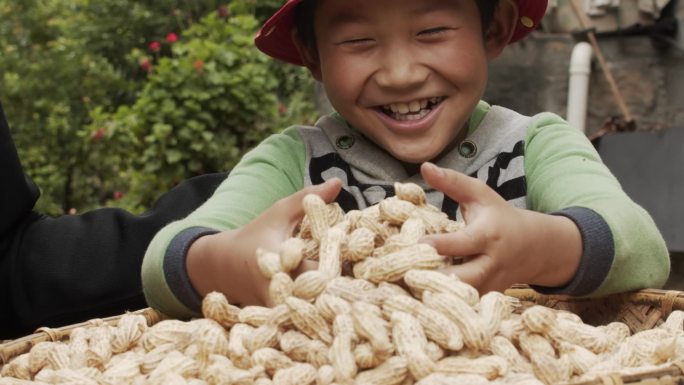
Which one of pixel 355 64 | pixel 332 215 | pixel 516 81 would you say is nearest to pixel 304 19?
pixel 355 64

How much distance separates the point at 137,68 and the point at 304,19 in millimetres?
4760

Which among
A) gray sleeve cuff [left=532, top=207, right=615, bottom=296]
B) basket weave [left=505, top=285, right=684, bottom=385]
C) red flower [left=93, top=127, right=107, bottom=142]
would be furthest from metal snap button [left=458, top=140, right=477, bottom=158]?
red flower [left=93, top=127, right=107, bottom=142]

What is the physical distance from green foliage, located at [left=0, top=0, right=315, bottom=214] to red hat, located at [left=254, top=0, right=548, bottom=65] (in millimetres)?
2284

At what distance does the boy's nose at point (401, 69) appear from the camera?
1453 mm

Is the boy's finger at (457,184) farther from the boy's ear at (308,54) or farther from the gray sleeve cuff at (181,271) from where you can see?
the boy's ear at (308,54)

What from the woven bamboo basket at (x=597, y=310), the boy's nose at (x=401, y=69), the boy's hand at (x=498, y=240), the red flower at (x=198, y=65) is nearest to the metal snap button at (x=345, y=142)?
the boy's nose at (x=401, y=69)

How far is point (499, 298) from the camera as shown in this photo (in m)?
1.04

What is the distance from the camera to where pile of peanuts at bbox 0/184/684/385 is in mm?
948

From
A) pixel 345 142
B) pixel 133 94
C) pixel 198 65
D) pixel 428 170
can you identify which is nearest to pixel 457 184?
pixel 428 170

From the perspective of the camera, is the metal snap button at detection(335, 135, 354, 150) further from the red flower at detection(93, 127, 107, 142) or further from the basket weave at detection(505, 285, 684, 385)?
the red flower at detection(93, 127, 107, 142)

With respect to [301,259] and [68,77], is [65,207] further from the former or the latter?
[301,259]

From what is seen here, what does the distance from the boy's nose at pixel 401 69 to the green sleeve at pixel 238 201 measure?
0.27 m

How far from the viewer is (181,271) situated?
50.5 inches

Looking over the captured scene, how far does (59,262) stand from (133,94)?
14.1ft
